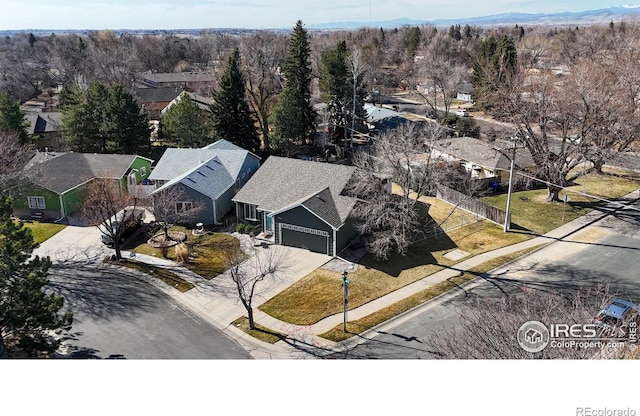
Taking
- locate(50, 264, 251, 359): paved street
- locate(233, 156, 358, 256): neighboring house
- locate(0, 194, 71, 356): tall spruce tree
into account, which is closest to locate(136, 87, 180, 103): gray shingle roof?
locate(233, 156, 358, 256): neighboring house

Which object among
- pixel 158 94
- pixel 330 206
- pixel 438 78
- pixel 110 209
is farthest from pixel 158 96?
pixel 330 206

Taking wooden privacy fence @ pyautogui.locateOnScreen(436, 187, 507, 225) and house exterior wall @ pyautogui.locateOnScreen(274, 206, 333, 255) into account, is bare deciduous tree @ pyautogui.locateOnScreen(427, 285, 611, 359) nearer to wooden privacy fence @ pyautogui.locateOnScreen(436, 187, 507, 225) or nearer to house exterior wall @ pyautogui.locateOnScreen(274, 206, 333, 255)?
house exterior wall @ pyautogui.locateOnScreen(274, 206, 333, 255)

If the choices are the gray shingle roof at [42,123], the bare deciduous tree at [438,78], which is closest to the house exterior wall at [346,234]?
the bare deciduous tree at [438,78]

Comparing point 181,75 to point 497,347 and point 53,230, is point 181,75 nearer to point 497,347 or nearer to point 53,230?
point 53,230

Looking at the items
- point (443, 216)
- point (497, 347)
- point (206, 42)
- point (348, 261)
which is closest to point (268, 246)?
point (348, 261)

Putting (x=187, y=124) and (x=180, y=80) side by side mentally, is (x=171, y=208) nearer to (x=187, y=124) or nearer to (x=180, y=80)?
(x=187, y=124)
